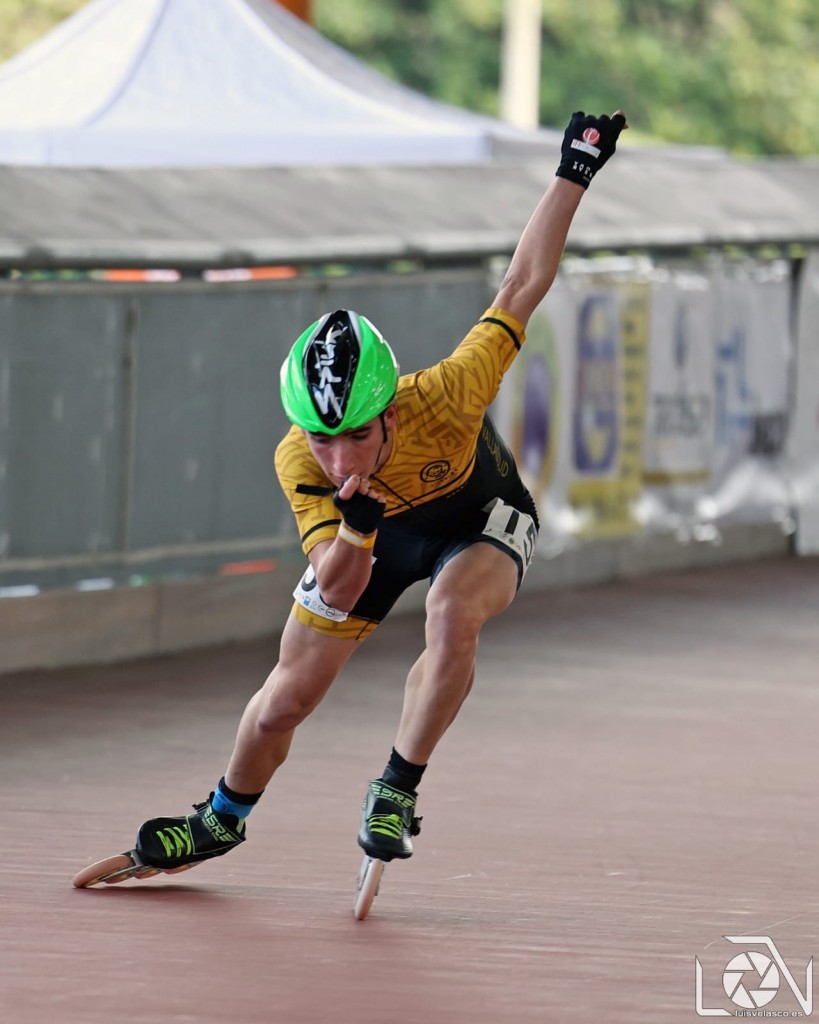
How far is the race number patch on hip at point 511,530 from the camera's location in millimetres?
6012

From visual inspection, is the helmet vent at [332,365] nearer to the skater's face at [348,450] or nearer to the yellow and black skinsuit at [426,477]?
the skater's face at [348,450]

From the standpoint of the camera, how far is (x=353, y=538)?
539 cm

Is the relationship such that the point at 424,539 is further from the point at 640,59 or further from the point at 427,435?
the point at 640,59

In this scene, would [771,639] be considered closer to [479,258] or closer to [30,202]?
[479,258]

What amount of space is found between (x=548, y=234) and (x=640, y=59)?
3362cm

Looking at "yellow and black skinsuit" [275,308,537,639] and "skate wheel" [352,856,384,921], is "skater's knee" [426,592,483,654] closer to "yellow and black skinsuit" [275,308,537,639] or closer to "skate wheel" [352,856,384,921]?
"yellow and black skinsuit" [275,308,537,639]

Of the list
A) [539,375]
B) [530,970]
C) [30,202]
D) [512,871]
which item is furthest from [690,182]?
[530,970]

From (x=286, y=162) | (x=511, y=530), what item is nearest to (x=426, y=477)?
(x=511, y=530)

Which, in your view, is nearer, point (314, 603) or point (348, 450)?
point (348, 450)

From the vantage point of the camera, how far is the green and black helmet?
17.4ft

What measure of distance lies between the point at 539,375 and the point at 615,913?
737cm

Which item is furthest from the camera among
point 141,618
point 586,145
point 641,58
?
point 641,58

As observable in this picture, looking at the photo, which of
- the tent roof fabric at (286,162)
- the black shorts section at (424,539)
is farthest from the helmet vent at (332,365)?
the tent roof fabric at (286,162)
